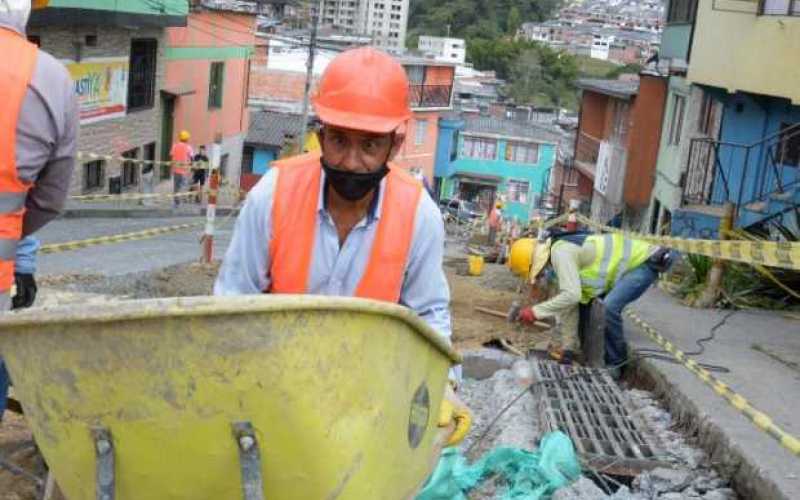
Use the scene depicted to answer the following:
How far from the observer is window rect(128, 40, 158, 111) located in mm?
24625

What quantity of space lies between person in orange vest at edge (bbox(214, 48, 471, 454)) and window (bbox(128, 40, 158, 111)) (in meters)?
22.1

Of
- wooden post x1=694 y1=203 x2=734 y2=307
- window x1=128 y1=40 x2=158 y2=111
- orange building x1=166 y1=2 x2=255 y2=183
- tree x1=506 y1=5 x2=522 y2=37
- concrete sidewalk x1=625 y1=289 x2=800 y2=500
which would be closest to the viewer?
concrete sidewalk x1=625 y1=289 x2=800 y2=500

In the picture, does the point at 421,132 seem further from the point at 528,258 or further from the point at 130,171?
the point at 528,258

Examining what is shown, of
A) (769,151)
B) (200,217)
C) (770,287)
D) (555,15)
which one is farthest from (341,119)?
(555,15)

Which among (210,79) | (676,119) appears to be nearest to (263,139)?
(210,79)

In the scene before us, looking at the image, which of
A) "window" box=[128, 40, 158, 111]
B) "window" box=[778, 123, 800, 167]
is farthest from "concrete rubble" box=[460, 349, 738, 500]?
"window" box=[128, 40, 158, 111]

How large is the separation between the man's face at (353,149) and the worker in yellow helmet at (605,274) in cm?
556

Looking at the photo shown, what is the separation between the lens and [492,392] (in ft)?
25.6

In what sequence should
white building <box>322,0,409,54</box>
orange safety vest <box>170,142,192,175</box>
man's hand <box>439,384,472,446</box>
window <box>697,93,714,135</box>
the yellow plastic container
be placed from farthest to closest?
1. white building <box>322,0,409,54</box>
2. window <box>697,93,714,135</box>
3. orange safety vest <box>170,142,192,175</box>
4. the yellow plastic container
5. man's hand <box>439,384,472,446</box>

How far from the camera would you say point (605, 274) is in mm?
8836

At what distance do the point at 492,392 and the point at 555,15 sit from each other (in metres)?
138

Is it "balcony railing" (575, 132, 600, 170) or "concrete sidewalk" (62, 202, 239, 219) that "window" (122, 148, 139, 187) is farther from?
"balcony railing" (575, 132, 600, 170)

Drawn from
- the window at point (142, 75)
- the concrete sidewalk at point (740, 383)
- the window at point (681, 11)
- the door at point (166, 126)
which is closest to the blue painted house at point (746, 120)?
the window at point (681, 11)

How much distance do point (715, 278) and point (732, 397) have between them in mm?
5688
